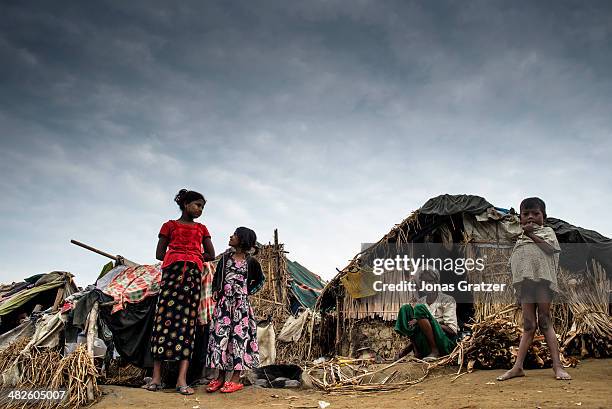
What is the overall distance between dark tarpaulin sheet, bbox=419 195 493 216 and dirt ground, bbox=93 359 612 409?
12.3 feet

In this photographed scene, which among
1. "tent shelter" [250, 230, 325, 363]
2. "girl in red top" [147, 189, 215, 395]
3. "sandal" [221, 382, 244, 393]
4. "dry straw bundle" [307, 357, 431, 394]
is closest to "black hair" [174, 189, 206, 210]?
"girl in red top" [147, 189, 215, 395]

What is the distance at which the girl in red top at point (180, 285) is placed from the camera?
13.4 ft

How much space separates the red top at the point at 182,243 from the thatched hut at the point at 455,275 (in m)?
4.15

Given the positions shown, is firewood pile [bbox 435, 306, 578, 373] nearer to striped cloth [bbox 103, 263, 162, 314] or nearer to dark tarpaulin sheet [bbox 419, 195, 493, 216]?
striped cloth [bbox 103, 263, 162, 314]

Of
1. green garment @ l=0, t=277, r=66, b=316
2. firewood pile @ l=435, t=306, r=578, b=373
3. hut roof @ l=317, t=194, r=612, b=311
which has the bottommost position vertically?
firewood pile @ l=435, t=306, r=578, b=373

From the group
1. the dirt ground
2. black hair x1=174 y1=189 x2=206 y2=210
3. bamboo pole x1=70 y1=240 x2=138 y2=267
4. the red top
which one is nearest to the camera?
the dirt ground

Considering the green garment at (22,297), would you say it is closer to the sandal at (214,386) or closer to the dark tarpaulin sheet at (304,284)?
the sandal at (214,386)

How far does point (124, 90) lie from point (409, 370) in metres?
6.48

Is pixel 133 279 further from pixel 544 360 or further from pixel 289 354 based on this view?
pixel 289 354

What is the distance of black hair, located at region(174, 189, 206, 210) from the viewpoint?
14.6 feet

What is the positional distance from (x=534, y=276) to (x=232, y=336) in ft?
8.83

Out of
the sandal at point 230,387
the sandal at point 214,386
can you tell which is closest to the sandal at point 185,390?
the sandal at point 214,386

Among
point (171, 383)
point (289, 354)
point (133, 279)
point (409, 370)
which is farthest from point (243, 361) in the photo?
point (289, 354)

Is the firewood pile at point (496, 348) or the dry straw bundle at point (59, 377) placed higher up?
the firewood pile at point (496, 348)
